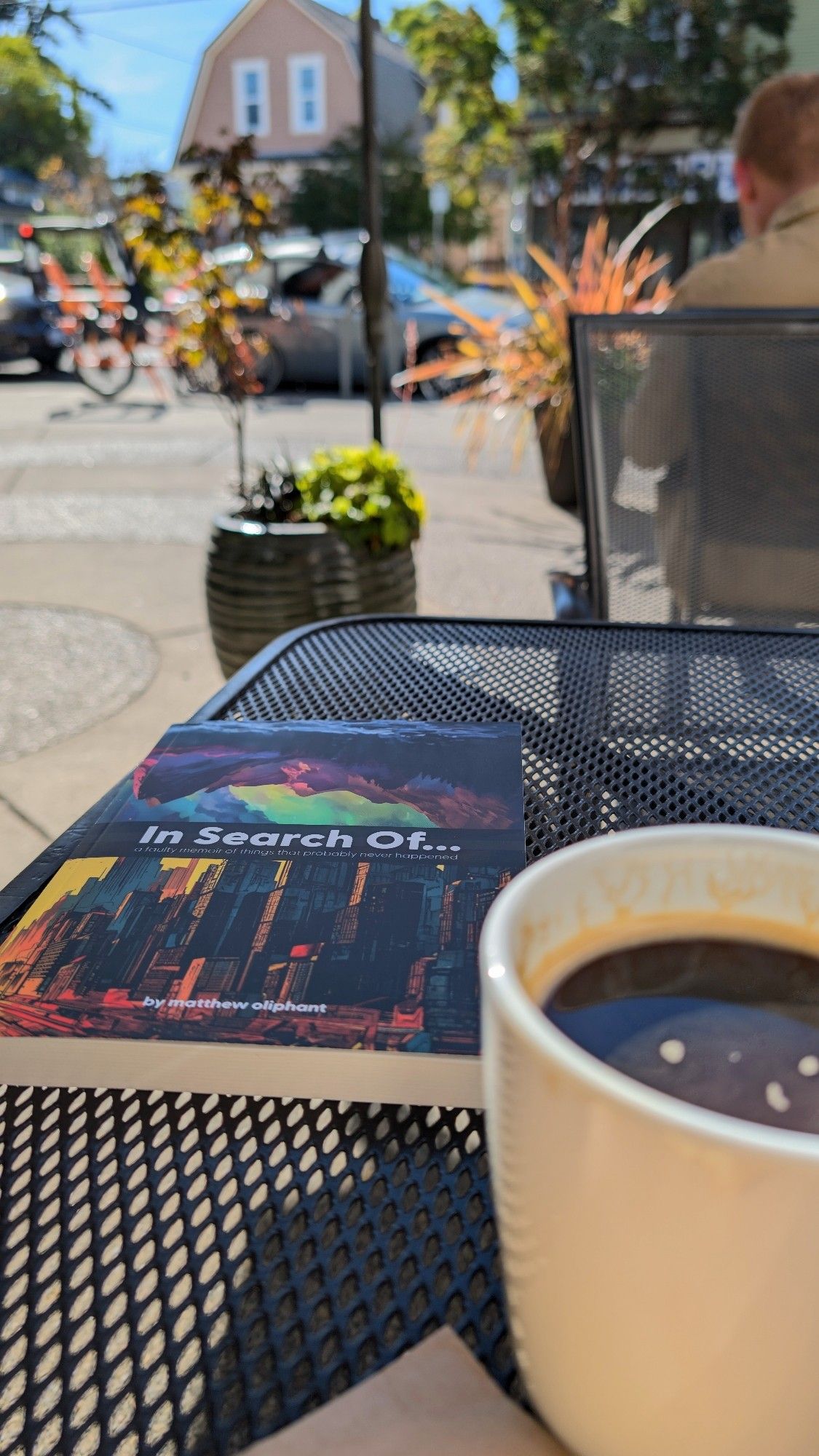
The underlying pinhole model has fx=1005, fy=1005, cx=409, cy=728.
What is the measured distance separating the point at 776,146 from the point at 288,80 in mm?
11137

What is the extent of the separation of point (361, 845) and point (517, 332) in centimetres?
307

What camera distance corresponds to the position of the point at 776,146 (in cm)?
179

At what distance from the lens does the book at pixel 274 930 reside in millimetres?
358

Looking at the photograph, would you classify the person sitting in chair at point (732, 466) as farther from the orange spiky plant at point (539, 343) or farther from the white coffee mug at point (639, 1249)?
the orange spiky plant at point (539, 343)

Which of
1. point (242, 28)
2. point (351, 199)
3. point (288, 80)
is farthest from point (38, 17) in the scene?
point (351, 199)

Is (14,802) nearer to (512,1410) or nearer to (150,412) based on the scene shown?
(512,1410)

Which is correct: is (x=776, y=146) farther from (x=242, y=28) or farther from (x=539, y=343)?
(x=242, y=28)

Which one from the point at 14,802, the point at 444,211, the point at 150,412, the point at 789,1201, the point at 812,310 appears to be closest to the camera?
the point at 789,1201

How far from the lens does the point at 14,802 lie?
2.13m

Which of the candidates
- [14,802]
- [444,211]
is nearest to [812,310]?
[14,802]

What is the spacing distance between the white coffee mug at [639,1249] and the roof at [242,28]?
4.89 meters

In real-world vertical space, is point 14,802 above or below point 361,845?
below

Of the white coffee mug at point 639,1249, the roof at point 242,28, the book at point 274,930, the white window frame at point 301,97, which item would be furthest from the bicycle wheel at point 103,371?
the white coffee mug at point 639,1249

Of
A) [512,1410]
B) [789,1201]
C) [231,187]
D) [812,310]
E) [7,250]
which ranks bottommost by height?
[512,1410]
